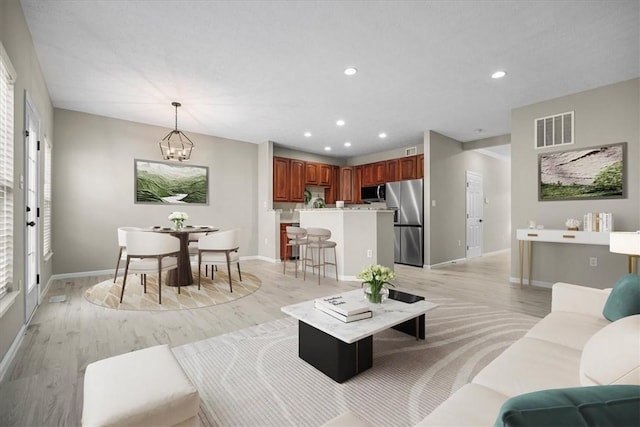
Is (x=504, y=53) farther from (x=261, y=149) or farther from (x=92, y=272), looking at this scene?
(x=92, y=272)

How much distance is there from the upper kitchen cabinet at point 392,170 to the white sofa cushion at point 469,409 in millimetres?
6166

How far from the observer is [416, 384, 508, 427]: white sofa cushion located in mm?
960

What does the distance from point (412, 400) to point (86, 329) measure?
287 cm

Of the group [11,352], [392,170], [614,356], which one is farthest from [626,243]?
[392,170]

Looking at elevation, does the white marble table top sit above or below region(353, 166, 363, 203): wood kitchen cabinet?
below

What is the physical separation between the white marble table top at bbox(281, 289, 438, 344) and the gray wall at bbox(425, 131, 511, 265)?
389cm

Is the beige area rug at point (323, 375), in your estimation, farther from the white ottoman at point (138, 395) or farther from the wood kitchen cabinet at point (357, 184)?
the wood kitchen cabinet at point (357, 184)

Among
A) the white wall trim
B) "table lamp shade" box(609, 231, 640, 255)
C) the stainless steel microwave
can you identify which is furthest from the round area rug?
the stainless steel microwave

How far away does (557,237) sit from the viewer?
3.85 meters

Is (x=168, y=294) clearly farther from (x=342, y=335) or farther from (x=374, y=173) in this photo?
(x=374, y=173)

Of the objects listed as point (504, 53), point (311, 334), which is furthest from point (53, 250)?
point (504, 53)

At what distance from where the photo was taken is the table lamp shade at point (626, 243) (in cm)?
201

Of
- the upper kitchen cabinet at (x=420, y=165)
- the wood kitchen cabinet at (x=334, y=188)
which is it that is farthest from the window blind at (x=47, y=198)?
the upper kitchen cabinet at (x=420, y=165)

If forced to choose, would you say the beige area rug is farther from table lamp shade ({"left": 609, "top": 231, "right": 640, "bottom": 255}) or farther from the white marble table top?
table lamp shade ({"left": 609, "top": 231, "right": 640, "bottom": 255})
